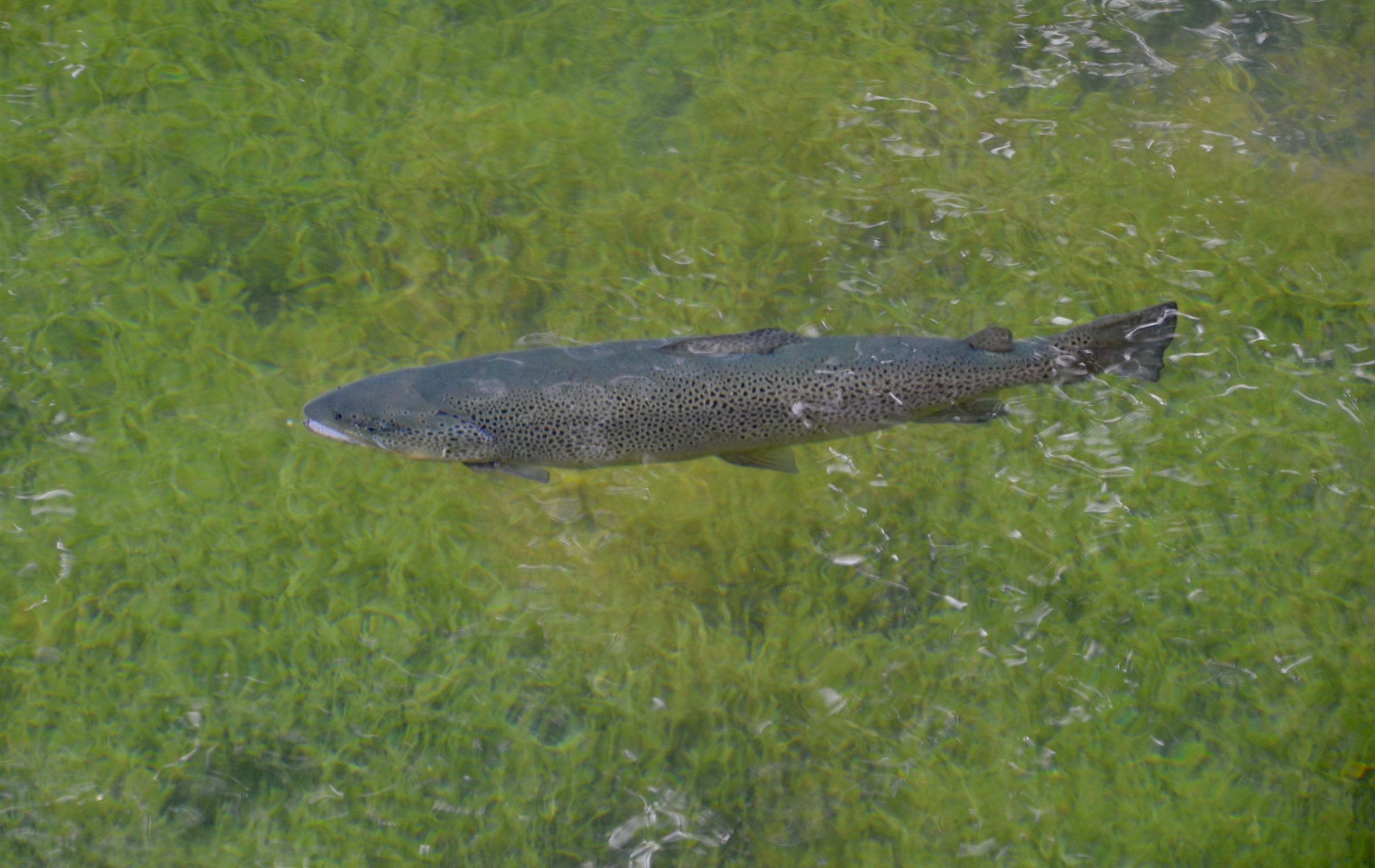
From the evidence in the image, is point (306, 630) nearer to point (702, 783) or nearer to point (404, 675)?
point (404, 675)

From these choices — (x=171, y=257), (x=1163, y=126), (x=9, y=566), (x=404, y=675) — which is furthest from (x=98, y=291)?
(x=1163, y=126)

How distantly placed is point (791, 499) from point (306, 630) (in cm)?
223

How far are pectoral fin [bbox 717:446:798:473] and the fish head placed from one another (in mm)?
944

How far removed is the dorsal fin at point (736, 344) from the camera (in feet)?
11.5

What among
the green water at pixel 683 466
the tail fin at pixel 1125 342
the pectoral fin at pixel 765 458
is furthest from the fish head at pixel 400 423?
the tail fin at pixel 1125 342

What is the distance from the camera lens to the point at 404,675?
12.9 feet

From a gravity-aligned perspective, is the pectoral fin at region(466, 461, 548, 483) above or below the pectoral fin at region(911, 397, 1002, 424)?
below

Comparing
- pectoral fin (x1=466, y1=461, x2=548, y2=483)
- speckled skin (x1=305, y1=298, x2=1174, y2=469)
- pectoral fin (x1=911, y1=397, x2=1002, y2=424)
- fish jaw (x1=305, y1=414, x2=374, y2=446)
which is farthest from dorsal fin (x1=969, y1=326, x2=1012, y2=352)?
fish jaw (x1=305, y1=414, x2=374, y2=446)

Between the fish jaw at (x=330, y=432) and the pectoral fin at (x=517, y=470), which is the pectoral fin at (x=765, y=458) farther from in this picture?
the fish jaw at (x=330, y=432)

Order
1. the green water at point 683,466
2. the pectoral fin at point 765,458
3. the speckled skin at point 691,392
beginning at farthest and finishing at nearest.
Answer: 1. the green water at point 683,466
2. the pectoral fin at point 765,458
3. the speckled skin at point 691,392

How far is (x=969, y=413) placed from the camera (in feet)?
11.6

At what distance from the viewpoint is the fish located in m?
3.43

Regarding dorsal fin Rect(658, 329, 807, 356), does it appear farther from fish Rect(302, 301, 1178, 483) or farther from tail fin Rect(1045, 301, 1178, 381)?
tail fin Rect(1045, 301, 1178, 381)

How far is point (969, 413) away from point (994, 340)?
0.29 m
